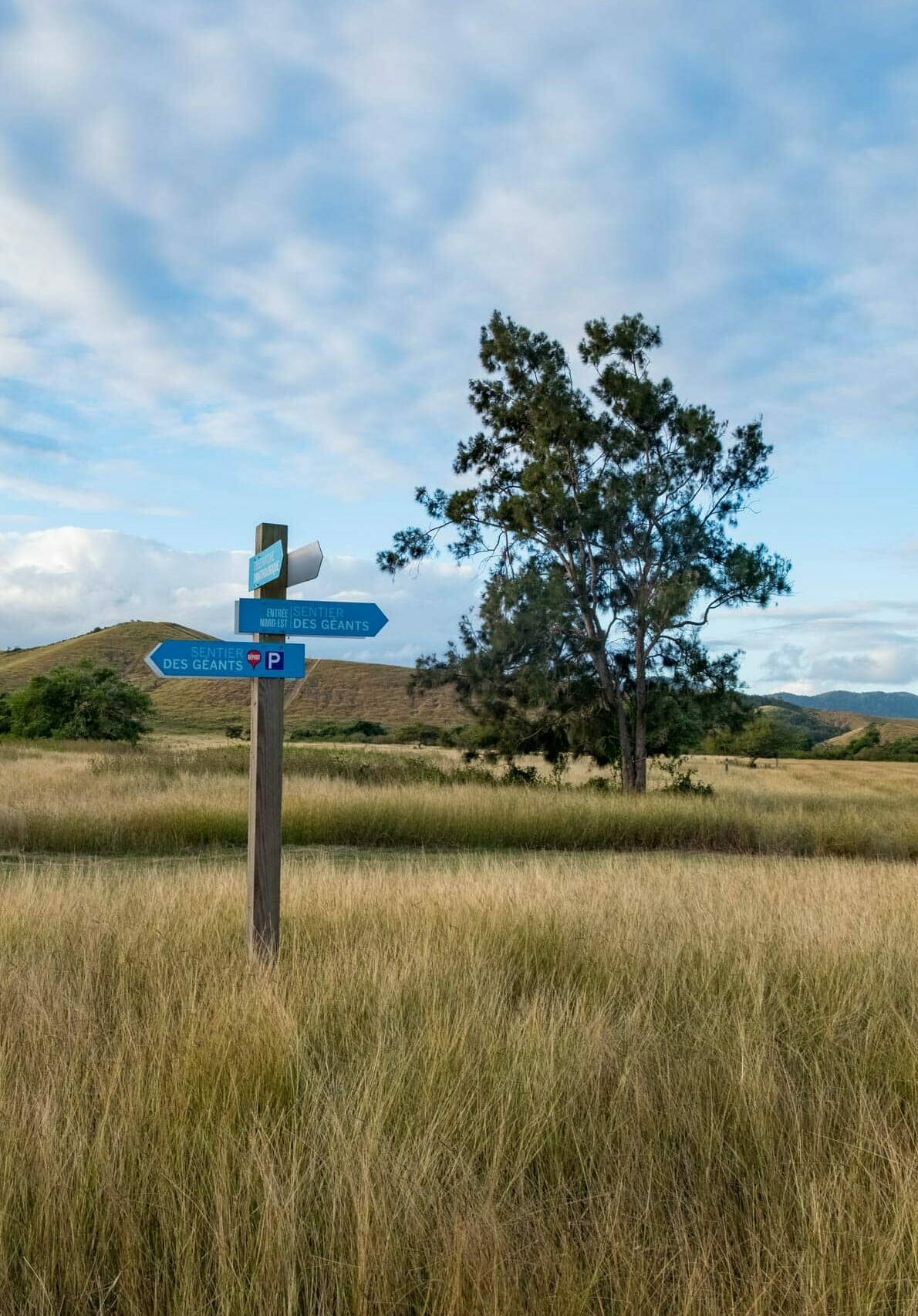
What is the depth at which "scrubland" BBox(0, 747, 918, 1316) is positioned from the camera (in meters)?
2.60

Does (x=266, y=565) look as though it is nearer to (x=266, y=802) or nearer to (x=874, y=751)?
(x=266, y=802)

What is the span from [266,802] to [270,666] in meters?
0.86

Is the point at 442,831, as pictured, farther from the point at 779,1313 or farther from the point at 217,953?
the point at 779,1313

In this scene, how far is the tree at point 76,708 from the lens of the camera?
49.2 m

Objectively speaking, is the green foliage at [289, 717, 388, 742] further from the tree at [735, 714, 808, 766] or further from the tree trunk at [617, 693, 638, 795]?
the tree trunk at [617, 693, 638, 795]

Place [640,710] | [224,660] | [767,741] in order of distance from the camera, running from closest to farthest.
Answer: [224,660] → [640,710] → [767,741]

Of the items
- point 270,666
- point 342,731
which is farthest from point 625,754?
point 342,731

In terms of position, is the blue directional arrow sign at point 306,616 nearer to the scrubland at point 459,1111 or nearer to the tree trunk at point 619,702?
the scrubland at point 459,1111

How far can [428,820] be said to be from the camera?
52.2ft

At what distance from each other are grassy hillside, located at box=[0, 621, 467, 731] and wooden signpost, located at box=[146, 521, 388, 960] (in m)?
64.4

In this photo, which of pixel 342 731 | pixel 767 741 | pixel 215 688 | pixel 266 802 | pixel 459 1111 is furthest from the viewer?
pixel 215 688

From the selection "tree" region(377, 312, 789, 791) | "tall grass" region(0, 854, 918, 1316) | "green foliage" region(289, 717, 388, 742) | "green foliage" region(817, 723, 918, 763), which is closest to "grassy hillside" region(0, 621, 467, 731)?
"green foliage" region(289, 717, 388, 742)

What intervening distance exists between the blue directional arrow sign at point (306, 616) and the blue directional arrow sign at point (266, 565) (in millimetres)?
227

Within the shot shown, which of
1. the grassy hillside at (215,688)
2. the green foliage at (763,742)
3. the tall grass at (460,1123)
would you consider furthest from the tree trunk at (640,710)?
the grassy hillside at (215,688)
